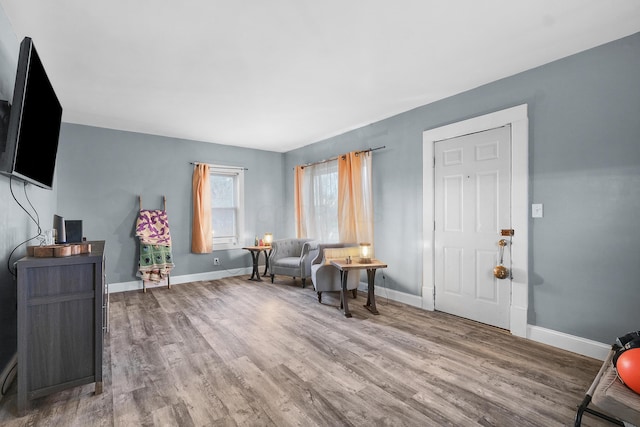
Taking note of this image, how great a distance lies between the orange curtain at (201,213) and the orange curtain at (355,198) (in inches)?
90.4

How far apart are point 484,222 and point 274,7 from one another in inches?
106

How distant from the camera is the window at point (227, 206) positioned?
5543 millimetres

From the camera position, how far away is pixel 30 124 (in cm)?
187

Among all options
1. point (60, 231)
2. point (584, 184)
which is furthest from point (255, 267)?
point (584, 184)

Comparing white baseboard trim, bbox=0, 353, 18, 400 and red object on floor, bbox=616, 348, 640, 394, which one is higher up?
red object on floor, bbox=616, 348, 640, 394

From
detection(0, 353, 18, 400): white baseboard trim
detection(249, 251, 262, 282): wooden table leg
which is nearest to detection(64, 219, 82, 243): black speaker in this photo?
detection(0, 353, 18, 400): white baseboard trim

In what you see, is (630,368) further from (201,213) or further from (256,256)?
(201,213)

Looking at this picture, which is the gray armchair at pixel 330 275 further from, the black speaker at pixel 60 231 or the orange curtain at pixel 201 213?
the black speaker at pixel 60 231

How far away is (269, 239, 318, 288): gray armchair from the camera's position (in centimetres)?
471

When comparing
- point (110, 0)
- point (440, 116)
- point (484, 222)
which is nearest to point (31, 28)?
point (110, 0)

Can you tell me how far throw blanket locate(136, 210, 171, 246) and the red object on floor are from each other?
5033 mm

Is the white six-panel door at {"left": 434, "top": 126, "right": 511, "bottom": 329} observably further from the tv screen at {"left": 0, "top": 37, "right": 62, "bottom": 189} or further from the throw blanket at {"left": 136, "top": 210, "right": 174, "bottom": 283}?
the throw blanket at {"left": 136, "top": 210, "right": 174, "bottom": 283}

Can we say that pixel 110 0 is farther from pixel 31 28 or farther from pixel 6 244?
pixel 6 244

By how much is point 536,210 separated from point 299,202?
3736 millimetres
